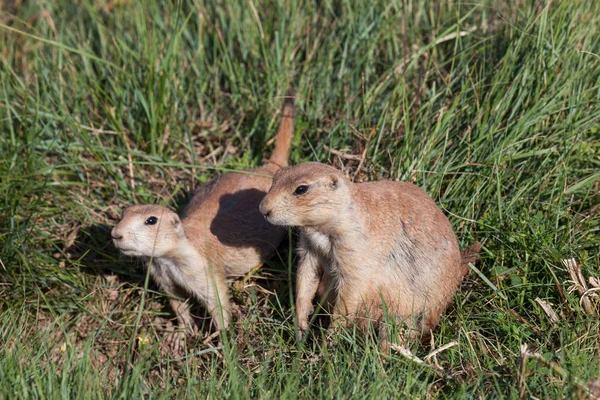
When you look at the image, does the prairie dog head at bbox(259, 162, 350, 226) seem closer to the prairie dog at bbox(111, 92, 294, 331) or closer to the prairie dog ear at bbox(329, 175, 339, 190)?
the prairie dog ear at bbox(329, 175, 339, 190)

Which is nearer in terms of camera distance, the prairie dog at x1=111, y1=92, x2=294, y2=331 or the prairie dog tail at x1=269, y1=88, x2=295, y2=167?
the prairie dog at x1=111, y1=92, x2=294, y2=331

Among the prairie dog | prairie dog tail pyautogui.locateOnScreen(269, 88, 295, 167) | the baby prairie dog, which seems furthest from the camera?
prairie dog tail pyautogui.locateOnScreen(269, 88, 295, 167)

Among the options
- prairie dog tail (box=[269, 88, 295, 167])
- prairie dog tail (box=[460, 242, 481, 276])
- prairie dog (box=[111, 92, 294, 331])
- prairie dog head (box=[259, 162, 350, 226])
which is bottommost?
prairie dog (box=[111, 92, 294, 331])

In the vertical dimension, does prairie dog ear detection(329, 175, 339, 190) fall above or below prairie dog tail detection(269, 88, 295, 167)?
above

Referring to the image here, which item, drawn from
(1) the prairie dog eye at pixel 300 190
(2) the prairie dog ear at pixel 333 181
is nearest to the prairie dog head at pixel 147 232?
(1) the prairie dog eye at pixel 300 190

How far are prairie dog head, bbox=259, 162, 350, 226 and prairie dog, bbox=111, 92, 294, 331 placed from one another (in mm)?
896

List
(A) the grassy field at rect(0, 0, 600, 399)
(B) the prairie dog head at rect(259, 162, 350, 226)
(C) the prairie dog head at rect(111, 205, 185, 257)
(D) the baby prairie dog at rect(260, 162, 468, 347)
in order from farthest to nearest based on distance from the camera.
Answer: (C) the prairie dog head at rect(111, 205, 185, 257)
(D) the baby prairie dog at rect(260, 162, 468, 347)
(B) the prairie dog head at rect(259, 162, 350, 226)
(A) the grassy field at rect(0, 0, 600, 399)

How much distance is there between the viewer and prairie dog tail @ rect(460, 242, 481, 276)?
4.57 meters

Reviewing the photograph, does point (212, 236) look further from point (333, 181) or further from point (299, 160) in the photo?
point (333, 181)

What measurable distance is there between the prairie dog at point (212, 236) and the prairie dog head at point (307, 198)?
896mm

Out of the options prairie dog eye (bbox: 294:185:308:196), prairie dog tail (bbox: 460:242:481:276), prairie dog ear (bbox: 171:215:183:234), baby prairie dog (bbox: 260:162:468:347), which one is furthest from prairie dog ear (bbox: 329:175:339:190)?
prairie dog ear (bbox: 171:215:183:234)

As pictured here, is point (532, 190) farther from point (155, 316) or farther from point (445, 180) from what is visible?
point (155, 316)

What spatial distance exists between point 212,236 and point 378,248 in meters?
1.41

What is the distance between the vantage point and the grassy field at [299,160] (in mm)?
3861
